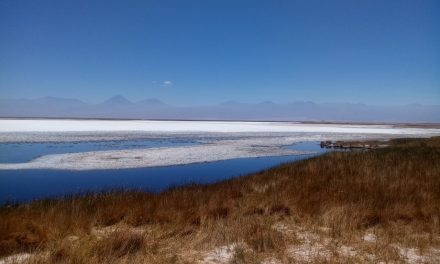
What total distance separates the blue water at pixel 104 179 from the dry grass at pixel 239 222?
2551mm

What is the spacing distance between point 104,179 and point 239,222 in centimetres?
748

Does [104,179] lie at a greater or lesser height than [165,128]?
lesser

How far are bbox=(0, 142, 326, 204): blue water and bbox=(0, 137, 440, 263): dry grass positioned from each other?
8.37 feet

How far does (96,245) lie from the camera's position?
14.6ft

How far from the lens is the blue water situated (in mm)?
9727

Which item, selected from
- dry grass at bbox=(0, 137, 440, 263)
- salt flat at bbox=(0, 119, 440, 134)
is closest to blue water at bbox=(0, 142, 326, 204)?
dry grass at bbox=(0, 137, 440, 263)

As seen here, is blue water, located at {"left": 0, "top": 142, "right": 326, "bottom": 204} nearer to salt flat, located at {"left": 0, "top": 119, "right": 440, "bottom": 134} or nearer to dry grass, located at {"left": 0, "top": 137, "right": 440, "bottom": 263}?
dry grass, located at {"left": 0, "top": 137, "right": 440, "bottom": 263}

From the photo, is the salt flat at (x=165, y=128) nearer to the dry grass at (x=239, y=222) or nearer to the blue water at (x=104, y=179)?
the blue water at (x=104, y=179)

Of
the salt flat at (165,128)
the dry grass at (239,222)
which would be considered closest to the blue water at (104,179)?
the dry grass at (239,222)

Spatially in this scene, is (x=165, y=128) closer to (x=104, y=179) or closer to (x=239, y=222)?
(x=104, y=179)

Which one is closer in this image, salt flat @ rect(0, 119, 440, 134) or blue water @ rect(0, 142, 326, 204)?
blue water @ rect(0, 142, 326, 204)

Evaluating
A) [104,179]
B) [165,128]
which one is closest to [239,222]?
[104,179]

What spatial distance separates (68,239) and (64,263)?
1.02 m

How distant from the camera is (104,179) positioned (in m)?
11.8
